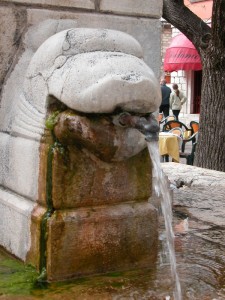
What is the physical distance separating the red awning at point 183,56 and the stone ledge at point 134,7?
63.6 ft

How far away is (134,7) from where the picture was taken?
349 cm

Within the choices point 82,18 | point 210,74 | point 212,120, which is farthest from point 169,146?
point 82,18

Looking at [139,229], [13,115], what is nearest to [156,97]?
[139,229]

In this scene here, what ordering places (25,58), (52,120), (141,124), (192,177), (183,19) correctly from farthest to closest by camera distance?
1. (183,19)
2. (192,177)
3. (25,58)
4. (52,120)
5. (141,124)

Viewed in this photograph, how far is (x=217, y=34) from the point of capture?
24.8 feet

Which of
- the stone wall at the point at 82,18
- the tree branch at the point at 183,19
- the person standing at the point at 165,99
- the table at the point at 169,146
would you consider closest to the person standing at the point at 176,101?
the person standing at the point at 165,99

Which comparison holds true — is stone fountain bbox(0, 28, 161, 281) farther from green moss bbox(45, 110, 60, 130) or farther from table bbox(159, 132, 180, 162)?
table bbox(159, 132, 180, 162)

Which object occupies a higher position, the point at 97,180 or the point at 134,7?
the point at 134,7

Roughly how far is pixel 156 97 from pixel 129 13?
3.18 feet

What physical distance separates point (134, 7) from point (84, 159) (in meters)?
1.13

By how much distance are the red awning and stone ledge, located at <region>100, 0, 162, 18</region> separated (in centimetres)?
1939

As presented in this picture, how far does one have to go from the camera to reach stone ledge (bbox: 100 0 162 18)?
134 inches

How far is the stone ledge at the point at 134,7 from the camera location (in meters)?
3.39

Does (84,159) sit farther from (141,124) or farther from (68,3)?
(68,3)
